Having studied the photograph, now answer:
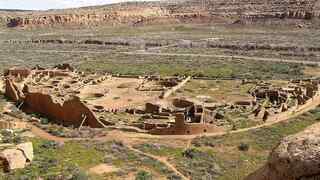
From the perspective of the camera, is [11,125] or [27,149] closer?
[27,149]

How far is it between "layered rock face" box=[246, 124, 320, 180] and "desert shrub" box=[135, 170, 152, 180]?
14.3 meters

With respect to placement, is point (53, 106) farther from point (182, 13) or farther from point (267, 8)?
point (182, 13)

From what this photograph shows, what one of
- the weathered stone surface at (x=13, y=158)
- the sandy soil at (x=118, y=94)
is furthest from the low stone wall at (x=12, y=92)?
the weathered stone surface at (x=13, y=158)

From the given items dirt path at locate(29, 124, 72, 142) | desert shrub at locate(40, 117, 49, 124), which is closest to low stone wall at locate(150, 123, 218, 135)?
dirt path at locate(29, 124, 72, 142)

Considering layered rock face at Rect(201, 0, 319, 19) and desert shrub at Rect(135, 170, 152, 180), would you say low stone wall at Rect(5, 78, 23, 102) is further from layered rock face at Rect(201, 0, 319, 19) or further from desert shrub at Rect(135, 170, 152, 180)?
layered rock face at Rect(201, 0, 319, 19)

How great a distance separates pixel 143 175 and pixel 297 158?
1553 centimetres

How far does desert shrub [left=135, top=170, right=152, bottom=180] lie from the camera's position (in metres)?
22.9

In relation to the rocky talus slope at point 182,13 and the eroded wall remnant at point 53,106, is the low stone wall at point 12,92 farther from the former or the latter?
the rocky talus slope at point 182,13

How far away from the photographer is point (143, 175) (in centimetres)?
2334

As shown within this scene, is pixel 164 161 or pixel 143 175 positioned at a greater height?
pixel 143 175

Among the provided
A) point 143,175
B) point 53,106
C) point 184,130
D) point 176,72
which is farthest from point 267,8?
point 143,175

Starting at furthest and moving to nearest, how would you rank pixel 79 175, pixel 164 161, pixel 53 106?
pixel 53 106, pixel 164 161, pixel 79 175

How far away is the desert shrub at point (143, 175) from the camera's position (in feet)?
75.2

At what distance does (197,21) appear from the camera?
5340 inches
